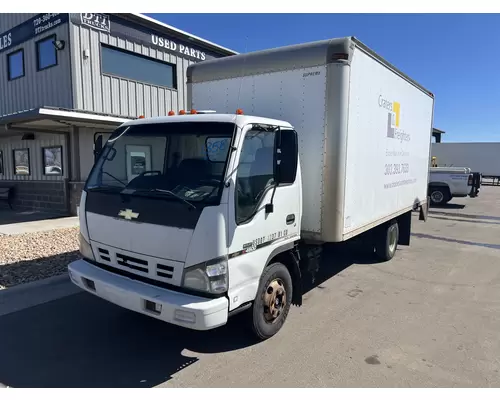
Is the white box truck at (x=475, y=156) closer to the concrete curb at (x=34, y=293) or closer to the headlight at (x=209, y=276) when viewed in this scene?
the concrete curb at (x=34, y=293)

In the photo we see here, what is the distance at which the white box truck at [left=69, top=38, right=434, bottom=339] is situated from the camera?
3182 millimetres

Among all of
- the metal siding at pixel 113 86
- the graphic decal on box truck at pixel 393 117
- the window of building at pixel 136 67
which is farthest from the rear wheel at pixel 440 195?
the window of building at pixel 136 67

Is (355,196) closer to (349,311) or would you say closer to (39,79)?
(349,311)

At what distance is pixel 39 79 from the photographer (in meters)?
12.9

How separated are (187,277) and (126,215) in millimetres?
857

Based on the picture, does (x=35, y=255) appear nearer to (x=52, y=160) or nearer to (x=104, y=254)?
(x=104, y=254)

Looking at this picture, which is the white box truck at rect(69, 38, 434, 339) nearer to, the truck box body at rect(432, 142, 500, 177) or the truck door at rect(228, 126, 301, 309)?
the truck door at rect(228, 126, 301, 309)

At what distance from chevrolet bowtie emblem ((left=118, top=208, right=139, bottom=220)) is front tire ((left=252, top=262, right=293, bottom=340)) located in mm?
1379

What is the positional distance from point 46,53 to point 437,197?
1710 centimetres

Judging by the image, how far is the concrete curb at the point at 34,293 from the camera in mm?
4758

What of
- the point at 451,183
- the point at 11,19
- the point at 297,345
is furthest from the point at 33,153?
the point at 451,183

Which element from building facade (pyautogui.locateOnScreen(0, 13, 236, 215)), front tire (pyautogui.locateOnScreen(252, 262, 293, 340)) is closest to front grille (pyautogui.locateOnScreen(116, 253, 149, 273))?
front tire (pyautogui.locateOnScreen(252, 262, 293, 340))

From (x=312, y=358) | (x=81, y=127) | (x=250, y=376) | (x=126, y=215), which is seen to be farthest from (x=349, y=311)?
(x=81, y=127)

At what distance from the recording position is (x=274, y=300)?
12.9 feet
